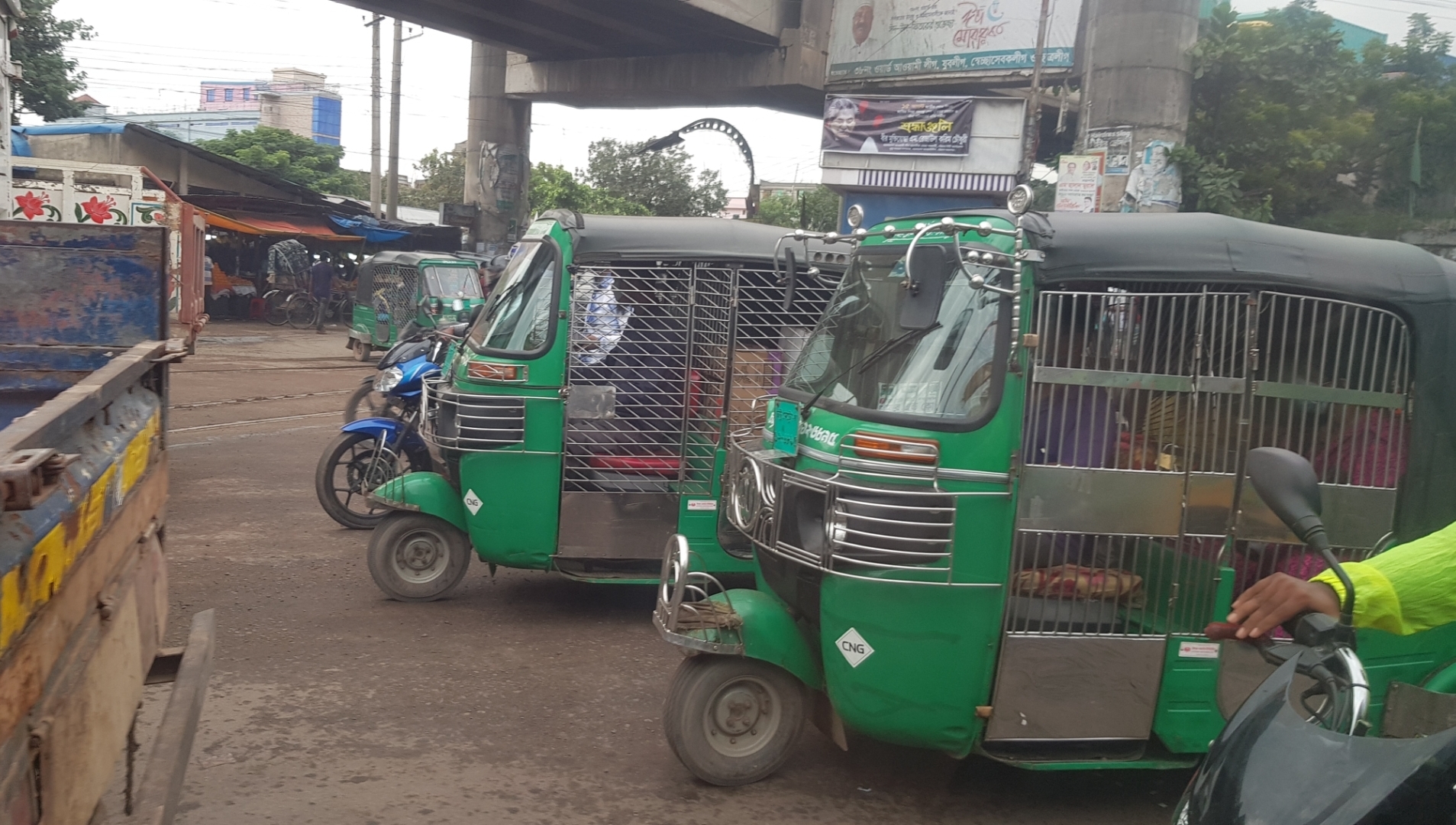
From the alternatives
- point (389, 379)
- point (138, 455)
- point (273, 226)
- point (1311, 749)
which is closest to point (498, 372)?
point (389, 379)

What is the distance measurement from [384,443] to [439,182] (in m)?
43.8

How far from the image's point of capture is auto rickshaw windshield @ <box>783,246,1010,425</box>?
12.2ft

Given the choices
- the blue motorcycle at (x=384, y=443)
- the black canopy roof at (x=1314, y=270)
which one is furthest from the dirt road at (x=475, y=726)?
the black canopy roof at (x=1314, y=270)

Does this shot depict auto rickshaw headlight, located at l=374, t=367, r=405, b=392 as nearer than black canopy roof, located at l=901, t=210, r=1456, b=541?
No

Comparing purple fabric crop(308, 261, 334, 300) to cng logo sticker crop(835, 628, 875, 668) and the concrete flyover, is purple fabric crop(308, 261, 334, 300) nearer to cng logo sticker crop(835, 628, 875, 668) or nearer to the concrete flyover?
the concrete flyover

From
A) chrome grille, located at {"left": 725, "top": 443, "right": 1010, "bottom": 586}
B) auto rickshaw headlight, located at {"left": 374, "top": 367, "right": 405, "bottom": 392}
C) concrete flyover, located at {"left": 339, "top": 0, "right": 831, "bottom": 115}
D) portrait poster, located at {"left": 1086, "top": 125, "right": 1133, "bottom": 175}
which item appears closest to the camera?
chrome grille, located at {"left": 725, "top": 443, "right": 1010, "bottom": 586}

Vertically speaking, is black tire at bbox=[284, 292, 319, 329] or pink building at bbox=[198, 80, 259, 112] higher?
pink building at bbox=[198, 80, 259, 112]

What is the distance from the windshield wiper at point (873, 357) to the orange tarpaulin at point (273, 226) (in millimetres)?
23820

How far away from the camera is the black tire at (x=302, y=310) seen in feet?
87.7

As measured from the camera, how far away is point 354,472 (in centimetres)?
782

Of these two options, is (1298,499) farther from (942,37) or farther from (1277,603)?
(942,37)

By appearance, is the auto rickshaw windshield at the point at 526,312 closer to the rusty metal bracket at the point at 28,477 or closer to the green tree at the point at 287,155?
the rusty metal bracket at the point at 28,477

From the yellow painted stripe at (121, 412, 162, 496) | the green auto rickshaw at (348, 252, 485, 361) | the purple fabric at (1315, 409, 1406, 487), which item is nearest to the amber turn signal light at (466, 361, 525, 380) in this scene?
the yellow painted stripe at (121, 412, 162, 496)

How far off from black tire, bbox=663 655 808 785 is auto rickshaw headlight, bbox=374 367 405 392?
450cm
